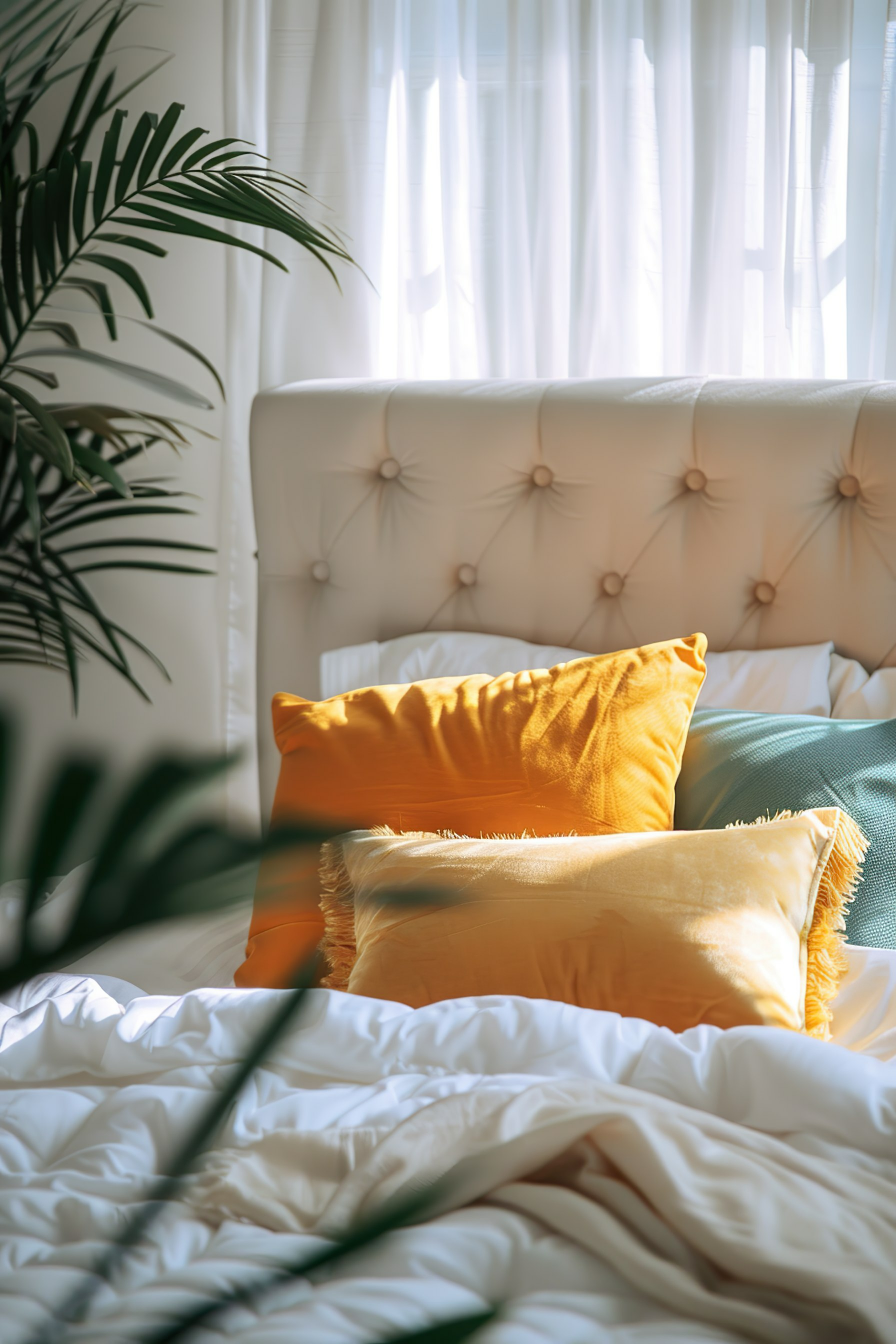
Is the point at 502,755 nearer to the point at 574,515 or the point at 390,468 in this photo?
the point at 574,515

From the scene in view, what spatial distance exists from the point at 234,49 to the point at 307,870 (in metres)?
1.86

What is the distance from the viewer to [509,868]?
3.62 ft

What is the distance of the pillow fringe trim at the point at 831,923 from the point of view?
1077mm

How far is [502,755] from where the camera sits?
1.28m

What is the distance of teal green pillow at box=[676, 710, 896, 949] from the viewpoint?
116cm

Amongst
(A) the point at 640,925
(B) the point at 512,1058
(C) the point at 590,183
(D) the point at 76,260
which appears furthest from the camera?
(C) the point at 590,183

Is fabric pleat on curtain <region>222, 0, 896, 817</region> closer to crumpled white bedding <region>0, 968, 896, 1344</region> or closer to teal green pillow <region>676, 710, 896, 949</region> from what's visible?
teal green pillow <region>676, 710, 896, 949</region>

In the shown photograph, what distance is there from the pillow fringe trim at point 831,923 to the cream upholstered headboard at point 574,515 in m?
0.45

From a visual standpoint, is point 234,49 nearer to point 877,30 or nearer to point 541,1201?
point 877,30

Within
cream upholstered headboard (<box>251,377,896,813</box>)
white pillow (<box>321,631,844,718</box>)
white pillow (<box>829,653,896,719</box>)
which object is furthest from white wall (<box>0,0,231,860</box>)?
white pillow (<box>829,653,896,719</box>)

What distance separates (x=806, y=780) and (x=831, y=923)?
0.17 meters

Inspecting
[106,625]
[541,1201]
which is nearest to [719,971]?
[541,1201]

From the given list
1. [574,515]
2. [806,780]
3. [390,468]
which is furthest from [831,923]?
[390,468]

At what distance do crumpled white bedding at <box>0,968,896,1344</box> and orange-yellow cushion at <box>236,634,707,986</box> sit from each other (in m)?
0.29
